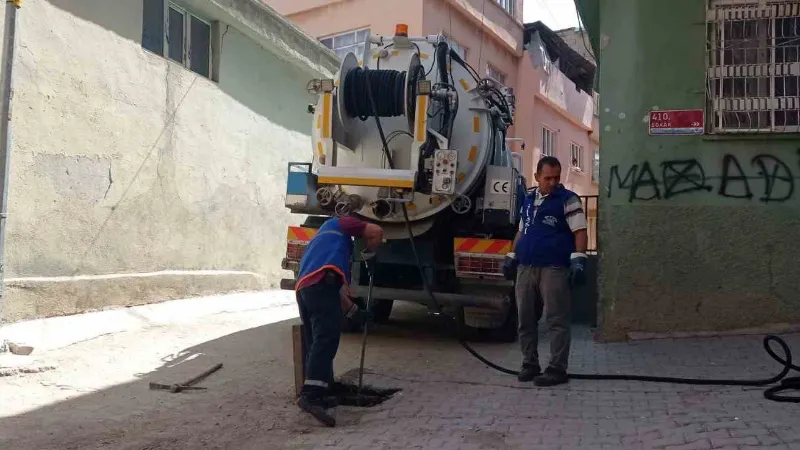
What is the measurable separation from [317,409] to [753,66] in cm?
498

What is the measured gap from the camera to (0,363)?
18.7 feet

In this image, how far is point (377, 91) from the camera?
6.47 m

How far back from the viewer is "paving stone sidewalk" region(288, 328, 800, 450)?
3.78 metres

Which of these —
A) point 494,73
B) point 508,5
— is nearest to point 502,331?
point 494,73

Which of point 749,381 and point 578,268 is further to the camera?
point 578,268

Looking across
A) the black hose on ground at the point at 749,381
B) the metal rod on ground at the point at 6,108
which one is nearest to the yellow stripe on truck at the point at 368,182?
the black hose on ground at the point at 749,381

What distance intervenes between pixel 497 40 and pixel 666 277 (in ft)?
43.7

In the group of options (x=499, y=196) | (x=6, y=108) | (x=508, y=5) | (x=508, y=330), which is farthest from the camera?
(x=508, y=5)

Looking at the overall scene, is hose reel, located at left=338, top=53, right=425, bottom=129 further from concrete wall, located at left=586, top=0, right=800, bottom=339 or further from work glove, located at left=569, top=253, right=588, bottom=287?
work glove, located at left=569, top=253, right=588, bottom=287

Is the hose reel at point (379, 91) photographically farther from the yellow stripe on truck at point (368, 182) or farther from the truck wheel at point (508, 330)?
the truck wheel at point (508, 330)

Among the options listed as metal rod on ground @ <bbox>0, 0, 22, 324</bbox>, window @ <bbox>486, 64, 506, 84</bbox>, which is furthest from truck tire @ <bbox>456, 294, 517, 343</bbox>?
window @ <bbox>486, 64, 506, 84</bbox>

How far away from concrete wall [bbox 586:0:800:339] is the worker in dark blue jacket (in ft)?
9.67

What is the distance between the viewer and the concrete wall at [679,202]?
6.26 meters

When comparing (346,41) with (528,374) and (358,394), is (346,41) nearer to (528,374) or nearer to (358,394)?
(528,374)
